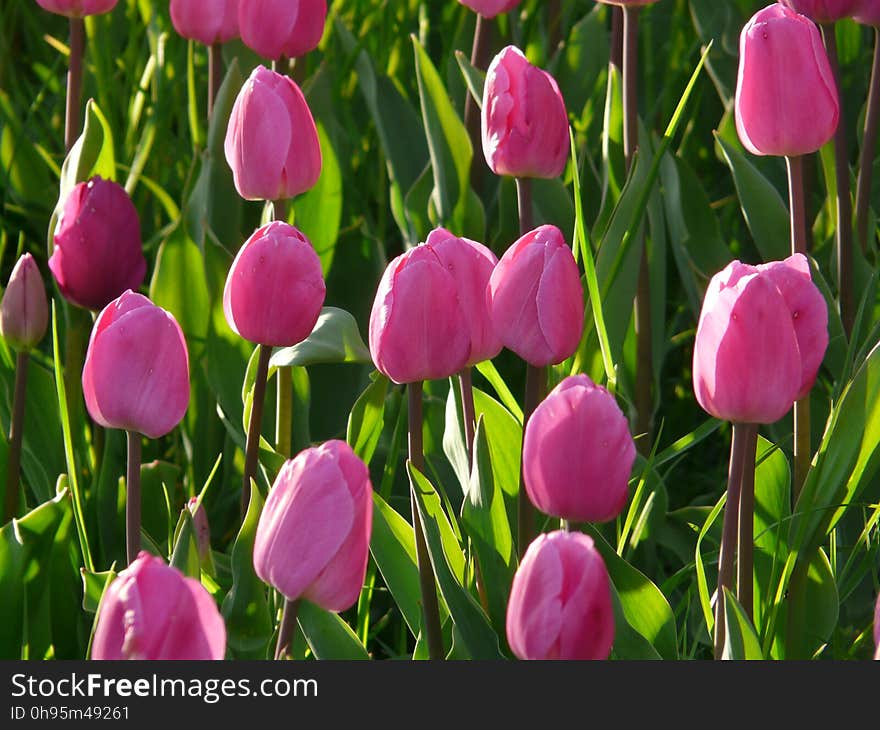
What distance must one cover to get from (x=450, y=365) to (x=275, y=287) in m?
0.14

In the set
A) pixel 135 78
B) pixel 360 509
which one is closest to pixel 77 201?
pixel 360 509

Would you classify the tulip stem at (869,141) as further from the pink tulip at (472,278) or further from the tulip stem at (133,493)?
the tulip stem at (133,493)

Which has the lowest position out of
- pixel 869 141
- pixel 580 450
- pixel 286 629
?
pixel 286 629

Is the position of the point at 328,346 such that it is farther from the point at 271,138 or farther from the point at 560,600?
the point at 560,600

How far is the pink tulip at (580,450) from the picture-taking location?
658 mm

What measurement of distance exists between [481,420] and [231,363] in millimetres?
492

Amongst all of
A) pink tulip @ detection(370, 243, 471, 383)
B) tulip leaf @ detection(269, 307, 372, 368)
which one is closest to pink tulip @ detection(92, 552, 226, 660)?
pink tulip @ detection(370, 243, 471, 383)

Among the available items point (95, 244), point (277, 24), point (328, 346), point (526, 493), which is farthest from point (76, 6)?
point (526, 493)

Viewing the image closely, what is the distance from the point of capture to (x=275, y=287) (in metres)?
0.82

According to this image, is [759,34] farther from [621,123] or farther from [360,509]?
[360,509]

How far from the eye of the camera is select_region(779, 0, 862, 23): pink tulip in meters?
1.09

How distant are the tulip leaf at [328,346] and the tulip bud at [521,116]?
18 cm

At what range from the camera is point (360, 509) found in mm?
638

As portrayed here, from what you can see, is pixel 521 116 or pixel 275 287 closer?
pixel 275 287
